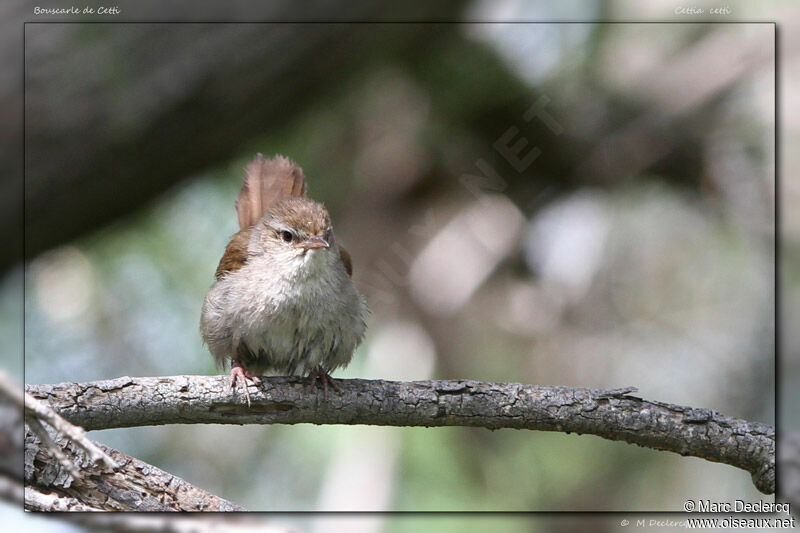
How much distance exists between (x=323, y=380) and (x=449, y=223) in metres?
1.88

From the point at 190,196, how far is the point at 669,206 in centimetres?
283

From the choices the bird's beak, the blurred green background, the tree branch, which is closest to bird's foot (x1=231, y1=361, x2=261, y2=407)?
the tree branch

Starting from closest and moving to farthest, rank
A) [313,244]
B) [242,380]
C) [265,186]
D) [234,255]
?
[242,380]
[313,244]
[234,255]
[265,186]

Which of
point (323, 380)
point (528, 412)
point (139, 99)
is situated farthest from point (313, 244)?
point (528, 412)

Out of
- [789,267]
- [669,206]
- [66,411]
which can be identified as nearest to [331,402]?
[66,411]

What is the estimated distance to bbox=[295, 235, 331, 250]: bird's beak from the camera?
10.4 feet

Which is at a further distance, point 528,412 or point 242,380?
point 242,380

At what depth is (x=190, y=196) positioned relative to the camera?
4043 mm

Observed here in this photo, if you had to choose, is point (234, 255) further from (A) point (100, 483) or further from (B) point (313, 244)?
(A) point (100, 483)

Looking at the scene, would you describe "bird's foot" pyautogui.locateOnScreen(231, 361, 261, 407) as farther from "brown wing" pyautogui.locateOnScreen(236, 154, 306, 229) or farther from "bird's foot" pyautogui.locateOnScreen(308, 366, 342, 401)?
"brown wing" pyautogui.locateOnScreen(236, 154, 306, 229)

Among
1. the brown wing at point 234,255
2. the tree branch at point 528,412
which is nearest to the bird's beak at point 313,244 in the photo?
the brown wing at point 234,255

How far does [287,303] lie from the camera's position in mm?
3072

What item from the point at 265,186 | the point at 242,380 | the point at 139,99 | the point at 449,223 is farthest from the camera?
the point at 449,223

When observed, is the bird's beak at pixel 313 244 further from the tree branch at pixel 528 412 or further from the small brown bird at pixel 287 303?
the tree branch at pixel 528 412
